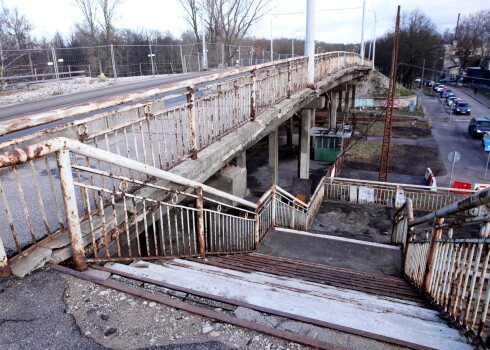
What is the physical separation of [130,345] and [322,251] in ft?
15.4

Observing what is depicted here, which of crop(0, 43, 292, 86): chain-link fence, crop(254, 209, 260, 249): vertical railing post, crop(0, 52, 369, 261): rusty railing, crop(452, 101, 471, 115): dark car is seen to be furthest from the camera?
crop(452, 101, 471, 115): dark car

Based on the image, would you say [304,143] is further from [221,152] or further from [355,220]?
[221,152]

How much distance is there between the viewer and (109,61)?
19.7 metres

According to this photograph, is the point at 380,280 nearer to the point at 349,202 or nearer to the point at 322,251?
the point at 322,251

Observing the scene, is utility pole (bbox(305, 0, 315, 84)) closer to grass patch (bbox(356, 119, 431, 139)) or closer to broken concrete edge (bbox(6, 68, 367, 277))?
broken concrete edge (bbox(6, 68, 367, 277))

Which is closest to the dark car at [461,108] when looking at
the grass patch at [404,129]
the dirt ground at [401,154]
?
the grass patch at [404,129]

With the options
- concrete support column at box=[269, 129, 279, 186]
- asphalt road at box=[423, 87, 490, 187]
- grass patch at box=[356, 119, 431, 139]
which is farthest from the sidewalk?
concrete support column at box=[269, 129, 279, 186]

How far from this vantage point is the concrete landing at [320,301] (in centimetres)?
252

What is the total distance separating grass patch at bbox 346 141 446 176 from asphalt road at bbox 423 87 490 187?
55cm

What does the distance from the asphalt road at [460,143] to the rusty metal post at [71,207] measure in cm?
2013

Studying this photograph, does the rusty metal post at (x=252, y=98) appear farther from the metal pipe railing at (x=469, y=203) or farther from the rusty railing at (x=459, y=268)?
the metal pipe railing at (x=469, y=203)

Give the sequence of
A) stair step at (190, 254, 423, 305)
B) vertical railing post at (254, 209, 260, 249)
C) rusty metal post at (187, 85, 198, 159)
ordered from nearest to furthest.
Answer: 1. stair step at (190, 254, 423, 305)
2. rusty metal post at (187, 85, 198, 159)
3. vertical railing post at (254, 209, 260, 249)

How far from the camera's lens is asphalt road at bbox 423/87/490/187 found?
67.2 ft

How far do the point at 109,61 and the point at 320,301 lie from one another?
65.8ft
